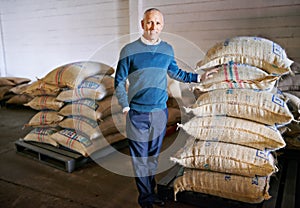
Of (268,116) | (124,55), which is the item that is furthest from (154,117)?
(268,116)

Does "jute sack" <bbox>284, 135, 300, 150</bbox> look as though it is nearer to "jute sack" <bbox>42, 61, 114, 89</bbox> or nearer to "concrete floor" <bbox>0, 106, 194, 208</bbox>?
"concrete floor" <bbox>0, 106, 194, 208</bbox>

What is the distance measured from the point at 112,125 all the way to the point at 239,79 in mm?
1437

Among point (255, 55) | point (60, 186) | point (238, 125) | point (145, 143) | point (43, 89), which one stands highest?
point (255, 55)

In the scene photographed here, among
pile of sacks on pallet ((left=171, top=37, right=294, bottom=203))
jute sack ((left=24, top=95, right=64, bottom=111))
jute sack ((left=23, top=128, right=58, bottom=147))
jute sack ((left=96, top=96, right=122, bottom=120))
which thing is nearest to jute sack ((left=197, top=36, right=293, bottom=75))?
pile of sacks on pallet ((left=171, top=37, right=294, bottom=203))

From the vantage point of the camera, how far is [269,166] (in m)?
1.59

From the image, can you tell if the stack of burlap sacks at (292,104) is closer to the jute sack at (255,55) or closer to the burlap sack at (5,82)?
the jute sack at (255,55)

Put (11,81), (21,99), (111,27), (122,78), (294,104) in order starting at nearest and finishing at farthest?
(122,78), (294,104), (111,27), (21,99), (11,81)

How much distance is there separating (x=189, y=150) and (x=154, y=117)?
34 cm

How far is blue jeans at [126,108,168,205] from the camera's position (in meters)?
1.74

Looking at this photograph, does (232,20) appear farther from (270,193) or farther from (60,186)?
(60,186)

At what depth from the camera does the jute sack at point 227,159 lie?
1.62 meters

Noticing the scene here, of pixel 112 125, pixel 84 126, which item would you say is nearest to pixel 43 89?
pixel 84 126

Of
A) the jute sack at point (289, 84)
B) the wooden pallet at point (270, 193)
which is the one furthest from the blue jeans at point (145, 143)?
the jute sack at point (289, 84)

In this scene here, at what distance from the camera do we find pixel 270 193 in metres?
1.75
